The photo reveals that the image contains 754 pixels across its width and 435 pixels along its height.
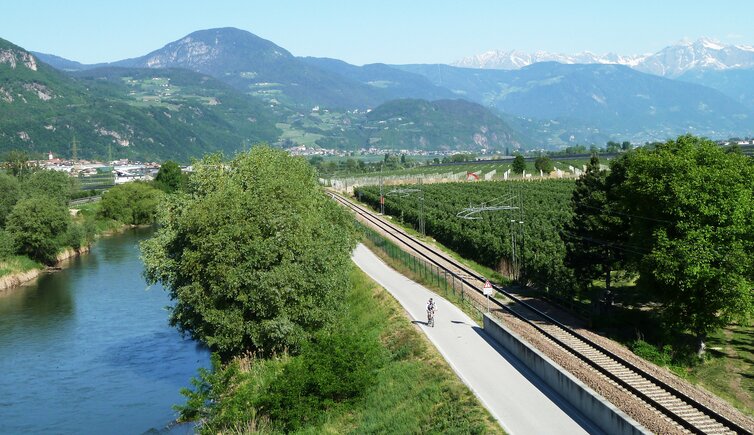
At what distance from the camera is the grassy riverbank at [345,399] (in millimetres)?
28375

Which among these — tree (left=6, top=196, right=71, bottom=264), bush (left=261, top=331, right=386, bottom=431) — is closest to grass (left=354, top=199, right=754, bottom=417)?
bush (left=261, top=331, right=386, bottom=431)

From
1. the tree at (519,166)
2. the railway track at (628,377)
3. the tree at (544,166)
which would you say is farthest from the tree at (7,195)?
the tree at (544,166)

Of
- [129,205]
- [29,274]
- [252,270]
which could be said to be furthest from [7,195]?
[252,270]

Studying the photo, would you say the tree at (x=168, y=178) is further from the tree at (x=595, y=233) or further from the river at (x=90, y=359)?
the tree at (x=595, y=233)

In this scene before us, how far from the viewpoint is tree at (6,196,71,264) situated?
79.1m

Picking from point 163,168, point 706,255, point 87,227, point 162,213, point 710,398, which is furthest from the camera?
point 163,168

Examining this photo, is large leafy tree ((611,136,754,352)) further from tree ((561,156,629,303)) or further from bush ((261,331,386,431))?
bush ((261,331,386,431))

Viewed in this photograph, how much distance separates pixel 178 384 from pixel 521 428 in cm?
2377

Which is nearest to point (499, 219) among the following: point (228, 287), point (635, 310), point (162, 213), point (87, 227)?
point (635, 310)

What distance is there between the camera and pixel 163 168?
15450 centimetres

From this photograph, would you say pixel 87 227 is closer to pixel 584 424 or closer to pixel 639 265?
pixel 639 265

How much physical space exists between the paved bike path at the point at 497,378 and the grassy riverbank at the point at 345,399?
0.68m

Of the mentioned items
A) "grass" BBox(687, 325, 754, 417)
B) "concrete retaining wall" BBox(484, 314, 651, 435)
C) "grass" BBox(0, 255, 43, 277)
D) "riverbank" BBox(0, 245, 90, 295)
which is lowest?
"riverbank" BBox(0, 245, 90, 295)

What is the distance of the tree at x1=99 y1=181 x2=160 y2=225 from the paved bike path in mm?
80707
